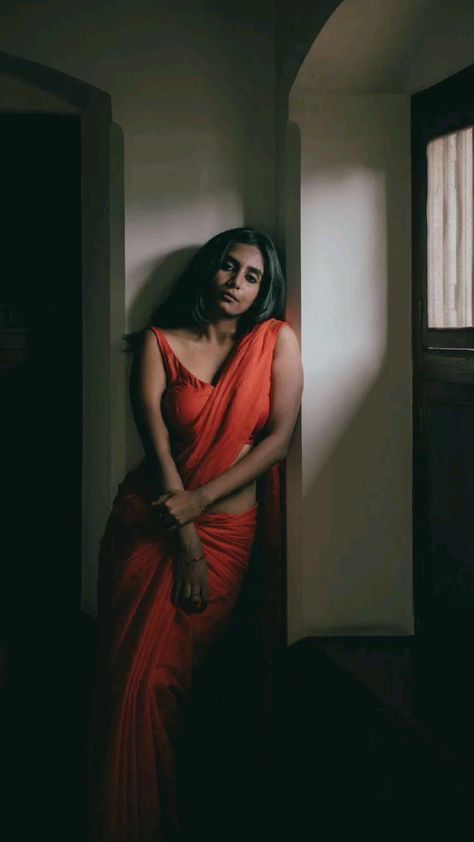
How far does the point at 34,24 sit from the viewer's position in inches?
112

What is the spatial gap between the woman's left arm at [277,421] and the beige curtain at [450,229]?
408mm

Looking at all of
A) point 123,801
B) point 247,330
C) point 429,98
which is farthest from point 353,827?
point 429,98

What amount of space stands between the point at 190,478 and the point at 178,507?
14 centimetres

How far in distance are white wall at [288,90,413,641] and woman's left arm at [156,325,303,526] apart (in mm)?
55

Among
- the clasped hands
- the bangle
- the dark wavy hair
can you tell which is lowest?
the bangle

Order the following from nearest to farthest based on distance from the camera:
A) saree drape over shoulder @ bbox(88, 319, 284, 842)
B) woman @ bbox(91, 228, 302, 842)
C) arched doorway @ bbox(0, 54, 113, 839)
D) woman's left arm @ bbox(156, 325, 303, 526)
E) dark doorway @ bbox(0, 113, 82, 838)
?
saree drape over shoulder @ bbox(88, 319, 284, 842)
woman @ bbox(91, 228, 302, 842)
woman's left arm @ bbox(156, 325, 303, 526)
arched doorway @ bbox(0, 54, 113, 839)
dark doorway @ bbox(0, 113, 82, 838)

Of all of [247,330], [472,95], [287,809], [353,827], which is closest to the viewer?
[353,827]

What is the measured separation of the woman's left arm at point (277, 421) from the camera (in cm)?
266

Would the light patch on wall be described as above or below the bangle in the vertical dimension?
above

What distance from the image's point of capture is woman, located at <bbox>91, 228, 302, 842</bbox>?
250cm

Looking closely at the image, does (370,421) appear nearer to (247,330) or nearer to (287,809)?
(247,330)

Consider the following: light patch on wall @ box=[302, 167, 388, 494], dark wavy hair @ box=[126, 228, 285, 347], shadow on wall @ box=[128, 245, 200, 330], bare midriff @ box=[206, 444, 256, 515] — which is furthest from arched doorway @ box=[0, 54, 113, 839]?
light patch on wall @ box=[302, 167, 388, 494]

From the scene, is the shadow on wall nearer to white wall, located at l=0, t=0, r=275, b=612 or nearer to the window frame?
white wall, located at l=0, t=0, r=275, b=612

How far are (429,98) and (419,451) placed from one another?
3.29 ft
